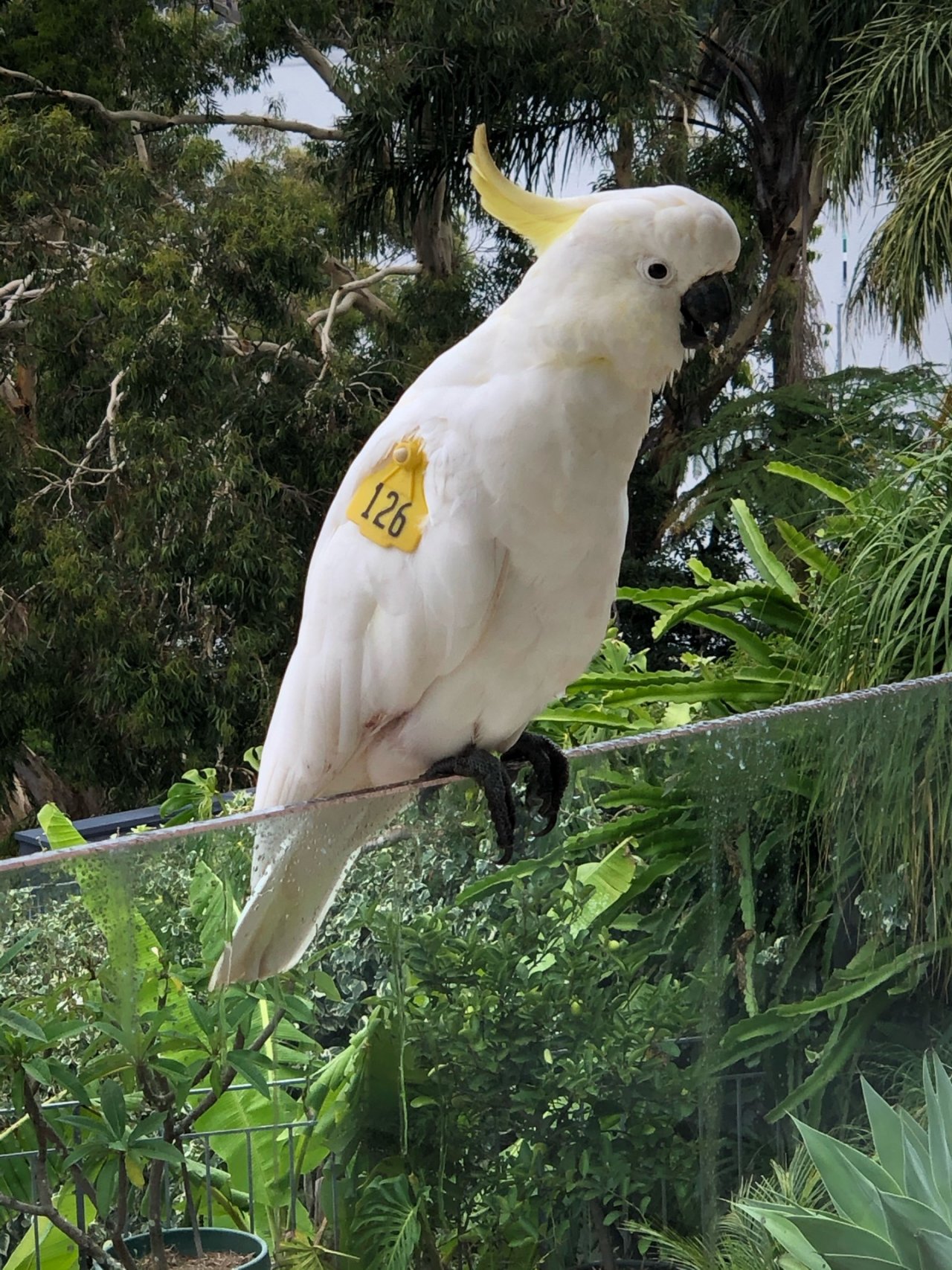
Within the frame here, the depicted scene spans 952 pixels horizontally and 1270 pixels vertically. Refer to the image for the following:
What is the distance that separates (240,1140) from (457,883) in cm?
23

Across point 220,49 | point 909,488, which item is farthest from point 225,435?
point 909,488

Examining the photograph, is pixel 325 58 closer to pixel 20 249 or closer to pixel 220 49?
pixel 220 49

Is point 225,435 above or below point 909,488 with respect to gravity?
above

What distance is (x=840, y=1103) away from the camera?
1188 millimetres

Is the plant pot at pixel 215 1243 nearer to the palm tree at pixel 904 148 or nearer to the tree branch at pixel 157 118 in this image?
the palm tree at pixel 904 148

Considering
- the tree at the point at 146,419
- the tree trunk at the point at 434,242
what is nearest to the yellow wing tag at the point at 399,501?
the tree at the point at 146,419

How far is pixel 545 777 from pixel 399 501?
26 cm

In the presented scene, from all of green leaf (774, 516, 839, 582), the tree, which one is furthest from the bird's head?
the tree

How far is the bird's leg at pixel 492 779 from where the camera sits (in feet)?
3.41

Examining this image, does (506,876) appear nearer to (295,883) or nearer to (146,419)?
(295,883)

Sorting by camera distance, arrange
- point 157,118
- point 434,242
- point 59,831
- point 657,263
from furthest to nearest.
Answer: point 434,242
point 157,118
point 59,831
point 657,263

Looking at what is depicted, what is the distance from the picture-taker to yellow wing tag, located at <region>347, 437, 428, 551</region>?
1146 millimetres

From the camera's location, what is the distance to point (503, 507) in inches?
43.9

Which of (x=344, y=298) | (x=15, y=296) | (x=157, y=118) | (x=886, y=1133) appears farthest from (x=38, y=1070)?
(x=344, y=298)
